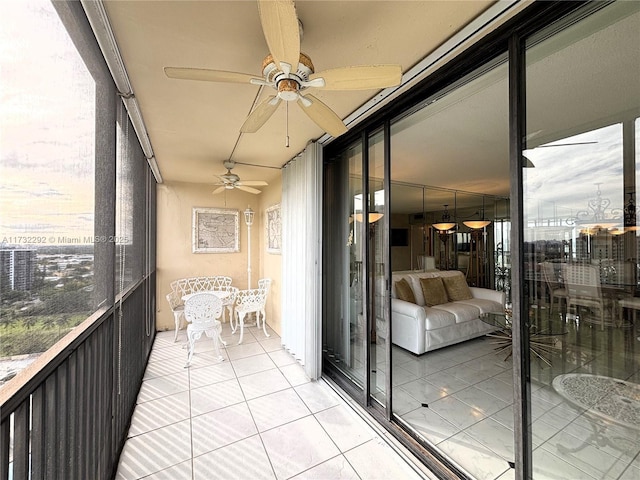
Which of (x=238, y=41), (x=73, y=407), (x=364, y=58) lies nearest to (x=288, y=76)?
(x=238, y=41)

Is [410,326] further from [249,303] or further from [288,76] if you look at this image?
[288,76]

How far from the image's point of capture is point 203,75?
1231mm

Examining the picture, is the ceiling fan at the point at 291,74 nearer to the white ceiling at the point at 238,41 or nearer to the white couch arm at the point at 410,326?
the white ceiling at the point at 238,41

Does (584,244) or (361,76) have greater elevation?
(361,76)

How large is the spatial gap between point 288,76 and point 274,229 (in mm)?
3324

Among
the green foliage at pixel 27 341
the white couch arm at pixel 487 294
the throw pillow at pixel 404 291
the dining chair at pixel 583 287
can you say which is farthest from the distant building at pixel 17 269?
the white couch arm at pixel 487 294

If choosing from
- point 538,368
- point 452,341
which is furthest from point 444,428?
point 452,341

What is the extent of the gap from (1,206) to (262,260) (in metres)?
4.45

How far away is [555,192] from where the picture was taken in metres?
1.25

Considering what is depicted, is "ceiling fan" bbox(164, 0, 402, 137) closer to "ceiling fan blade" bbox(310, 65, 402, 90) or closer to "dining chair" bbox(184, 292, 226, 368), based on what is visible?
"ceiling fan blade" bbox(310, 65, 402, 90)

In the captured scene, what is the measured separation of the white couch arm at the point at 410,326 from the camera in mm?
3323

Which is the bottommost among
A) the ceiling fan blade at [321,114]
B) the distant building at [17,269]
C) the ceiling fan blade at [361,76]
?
the distant building at [17,269]

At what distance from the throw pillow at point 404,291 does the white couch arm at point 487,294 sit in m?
1.36

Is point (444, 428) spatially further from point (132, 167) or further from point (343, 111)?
point (132, 167)
